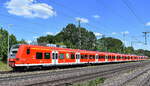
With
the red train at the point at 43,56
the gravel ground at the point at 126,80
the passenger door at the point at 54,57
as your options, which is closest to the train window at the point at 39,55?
the red train at the point at 43,56

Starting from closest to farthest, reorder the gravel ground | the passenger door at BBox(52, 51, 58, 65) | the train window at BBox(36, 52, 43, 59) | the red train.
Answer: the gravel ground → the red train → the train window at BBox(36, 52, 43, 59) → the passenger door at BBox(52, 51, 58, 65)

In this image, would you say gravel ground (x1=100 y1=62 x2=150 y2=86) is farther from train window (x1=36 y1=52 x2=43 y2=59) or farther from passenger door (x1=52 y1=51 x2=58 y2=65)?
passenger door (x1=52 y1=51 x2=58 y2=65)

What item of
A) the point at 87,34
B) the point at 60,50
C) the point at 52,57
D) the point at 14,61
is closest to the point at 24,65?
the point at 14,61

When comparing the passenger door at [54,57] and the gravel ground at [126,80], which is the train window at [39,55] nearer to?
the passenger door at [54,57]

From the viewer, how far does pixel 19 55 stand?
76.8 ft

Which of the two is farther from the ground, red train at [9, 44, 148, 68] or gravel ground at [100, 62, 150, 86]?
red train at [9, 44, 148, 68]

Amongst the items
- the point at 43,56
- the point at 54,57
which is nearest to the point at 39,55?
the point at 43,56

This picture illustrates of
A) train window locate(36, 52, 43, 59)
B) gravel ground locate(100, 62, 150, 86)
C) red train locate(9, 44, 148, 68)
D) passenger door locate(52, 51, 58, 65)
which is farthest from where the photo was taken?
passenger door locate(52, 51, 58, 65)

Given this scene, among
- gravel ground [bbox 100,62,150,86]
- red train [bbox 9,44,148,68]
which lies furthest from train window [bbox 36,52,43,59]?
gravel ground [bbox 100,62,150,86]

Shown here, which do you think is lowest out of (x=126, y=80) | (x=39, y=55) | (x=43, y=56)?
(x=126, y=80)

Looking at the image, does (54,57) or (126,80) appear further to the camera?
(54,57)

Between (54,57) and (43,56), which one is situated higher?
(43,56)

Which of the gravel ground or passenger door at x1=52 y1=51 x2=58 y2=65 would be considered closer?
the gravel ground

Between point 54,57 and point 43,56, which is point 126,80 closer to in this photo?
point 43,56
